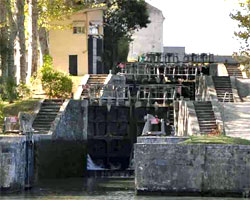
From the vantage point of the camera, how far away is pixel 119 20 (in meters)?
73.1

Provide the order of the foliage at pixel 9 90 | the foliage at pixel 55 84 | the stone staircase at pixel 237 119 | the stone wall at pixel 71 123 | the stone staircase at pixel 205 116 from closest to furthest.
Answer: the stone staircase at pixel 237 119
the stone staircase at pixel 205 116
the stone wall at pixel 71 123
the foliage at pixel 9 90
the foliage at pixel 55 84

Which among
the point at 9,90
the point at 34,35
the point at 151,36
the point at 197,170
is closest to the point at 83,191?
the point at 197,170

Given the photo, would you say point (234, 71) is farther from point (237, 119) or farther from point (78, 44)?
point (237, 119)

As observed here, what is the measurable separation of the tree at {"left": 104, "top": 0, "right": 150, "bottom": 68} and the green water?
26.7m

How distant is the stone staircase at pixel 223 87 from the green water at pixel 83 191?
965cm

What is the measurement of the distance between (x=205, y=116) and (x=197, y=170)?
9136 millimetres

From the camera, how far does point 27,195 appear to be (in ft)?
122

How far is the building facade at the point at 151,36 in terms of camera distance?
102 metres

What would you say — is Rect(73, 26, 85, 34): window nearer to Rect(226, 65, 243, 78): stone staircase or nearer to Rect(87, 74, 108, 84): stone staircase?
Rect(87, 74, 108, 84): stone staircase

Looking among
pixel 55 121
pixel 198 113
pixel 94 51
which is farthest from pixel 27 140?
pixel 94 51

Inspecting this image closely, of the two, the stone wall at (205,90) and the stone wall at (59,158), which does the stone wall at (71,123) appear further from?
the stone wall at (205,90)

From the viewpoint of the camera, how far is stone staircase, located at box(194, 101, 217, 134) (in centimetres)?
4344

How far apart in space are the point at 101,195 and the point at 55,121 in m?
9.60

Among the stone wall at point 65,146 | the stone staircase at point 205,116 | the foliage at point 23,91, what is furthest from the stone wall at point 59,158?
the stone staircase at point 205,116
